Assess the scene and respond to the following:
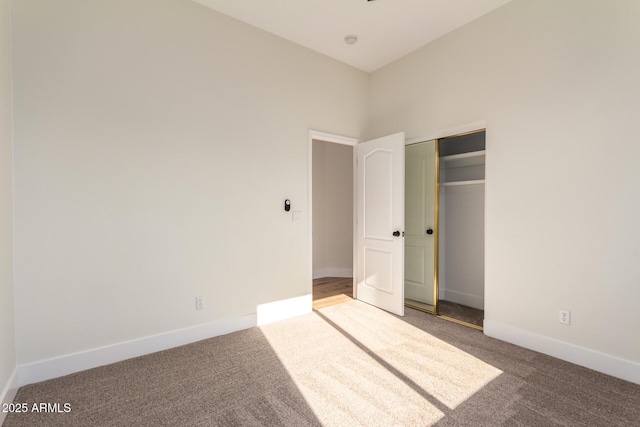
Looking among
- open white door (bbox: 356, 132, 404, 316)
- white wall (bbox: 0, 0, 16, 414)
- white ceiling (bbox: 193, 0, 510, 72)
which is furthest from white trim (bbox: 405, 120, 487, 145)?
white wall (bbox: 0, 0, 16, 414)

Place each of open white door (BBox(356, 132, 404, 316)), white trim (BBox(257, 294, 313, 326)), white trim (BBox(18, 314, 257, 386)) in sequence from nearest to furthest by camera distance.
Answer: white trim (BBox(18, 314, 257, 386)) → white trim (BBox(257, 294, 313, 326)) → open white door (BBox(356, 132, 404, 316))

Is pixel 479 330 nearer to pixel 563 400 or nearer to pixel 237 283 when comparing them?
pixel 563 400

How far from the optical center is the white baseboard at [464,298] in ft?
12.3

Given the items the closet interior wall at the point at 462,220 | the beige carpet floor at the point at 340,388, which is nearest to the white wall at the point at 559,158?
the beige carpet floor at the point at 340,388

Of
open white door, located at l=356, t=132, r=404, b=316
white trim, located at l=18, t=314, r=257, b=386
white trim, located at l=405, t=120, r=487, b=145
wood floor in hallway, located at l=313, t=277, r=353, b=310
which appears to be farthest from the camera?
wood floor in hallway, located at l=313, t=277, r=353, b=310

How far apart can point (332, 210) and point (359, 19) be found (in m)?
3.41

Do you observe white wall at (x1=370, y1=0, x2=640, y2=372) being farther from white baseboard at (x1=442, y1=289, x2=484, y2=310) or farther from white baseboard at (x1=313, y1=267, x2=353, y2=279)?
white baseboard at (x1=313, y1=267, x2=353, y2=279)

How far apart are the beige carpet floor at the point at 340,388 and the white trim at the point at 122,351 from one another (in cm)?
7

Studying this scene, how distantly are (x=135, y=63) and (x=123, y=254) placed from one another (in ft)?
5.37

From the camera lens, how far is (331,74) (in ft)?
12.5

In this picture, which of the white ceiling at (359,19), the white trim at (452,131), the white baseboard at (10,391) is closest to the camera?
the white baseboard at (10,391)

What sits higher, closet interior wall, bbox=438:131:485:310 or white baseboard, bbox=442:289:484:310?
closet interior wall, bbox=438:131:485:310

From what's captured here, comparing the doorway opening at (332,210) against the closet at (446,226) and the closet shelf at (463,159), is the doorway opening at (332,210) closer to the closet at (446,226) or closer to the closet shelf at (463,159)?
the closet at (446,226)

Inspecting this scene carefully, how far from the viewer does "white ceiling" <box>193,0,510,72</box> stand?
2.80m
